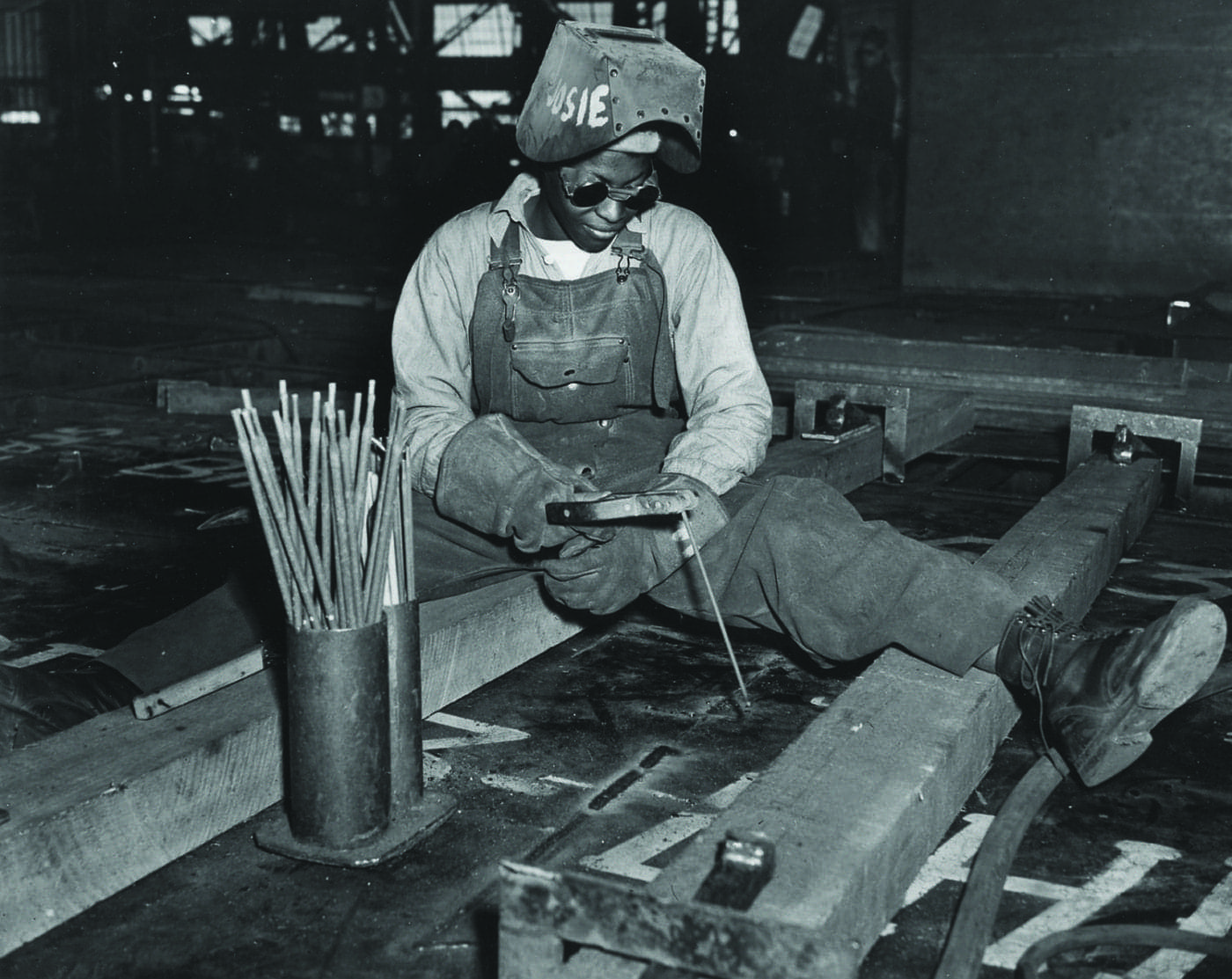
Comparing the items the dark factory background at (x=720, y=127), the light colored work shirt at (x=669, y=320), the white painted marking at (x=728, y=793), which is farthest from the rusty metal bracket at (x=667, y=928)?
the dark factory background at (x=720, y=127)

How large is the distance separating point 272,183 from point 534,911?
22.1m

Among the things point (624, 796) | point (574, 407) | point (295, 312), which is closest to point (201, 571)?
point (574, 407)

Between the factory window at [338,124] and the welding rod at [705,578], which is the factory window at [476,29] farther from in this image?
the welding rod at [705,578]

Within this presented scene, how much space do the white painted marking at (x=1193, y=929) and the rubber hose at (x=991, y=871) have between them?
0.19 m

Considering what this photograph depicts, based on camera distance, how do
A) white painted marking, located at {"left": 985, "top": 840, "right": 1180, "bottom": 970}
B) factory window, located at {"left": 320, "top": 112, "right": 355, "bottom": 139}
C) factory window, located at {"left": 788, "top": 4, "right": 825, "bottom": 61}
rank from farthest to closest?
factory window, located at {"left": 320, "top": 112, "right": 355, "bottom": 139}
factory window, located at {"left": 788, "top": 4, "right": 825, "bottom": 61}
white painted marking, located at {"left": 985, "top": 840, "right": 1180, "bottom": 970}

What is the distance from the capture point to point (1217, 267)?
39.5 ft

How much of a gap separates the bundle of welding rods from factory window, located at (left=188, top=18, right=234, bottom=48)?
72.2 feet

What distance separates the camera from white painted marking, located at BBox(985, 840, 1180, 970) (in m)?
2.07

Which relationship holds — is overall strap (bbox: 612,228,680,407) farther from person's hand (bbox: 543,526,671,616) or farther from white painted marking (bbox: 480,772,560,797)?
white painted marking (bbox: 480,772,560,797)

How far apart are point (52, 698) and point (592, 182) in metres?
1.59

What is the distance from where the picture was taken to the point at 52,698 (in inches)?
110

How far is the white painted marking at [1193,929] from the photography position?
2004 millimetres

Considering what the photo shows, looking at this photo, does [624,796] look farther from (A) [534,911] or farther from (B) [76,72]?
(B) [76,72]

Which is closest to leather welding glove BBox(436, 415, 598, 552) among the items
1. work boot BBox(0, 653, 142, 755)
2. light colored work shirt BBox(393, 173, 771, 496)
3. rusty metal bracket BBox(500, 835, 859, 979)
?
light colored work shirt BBox(393, 173, 771, 496)
